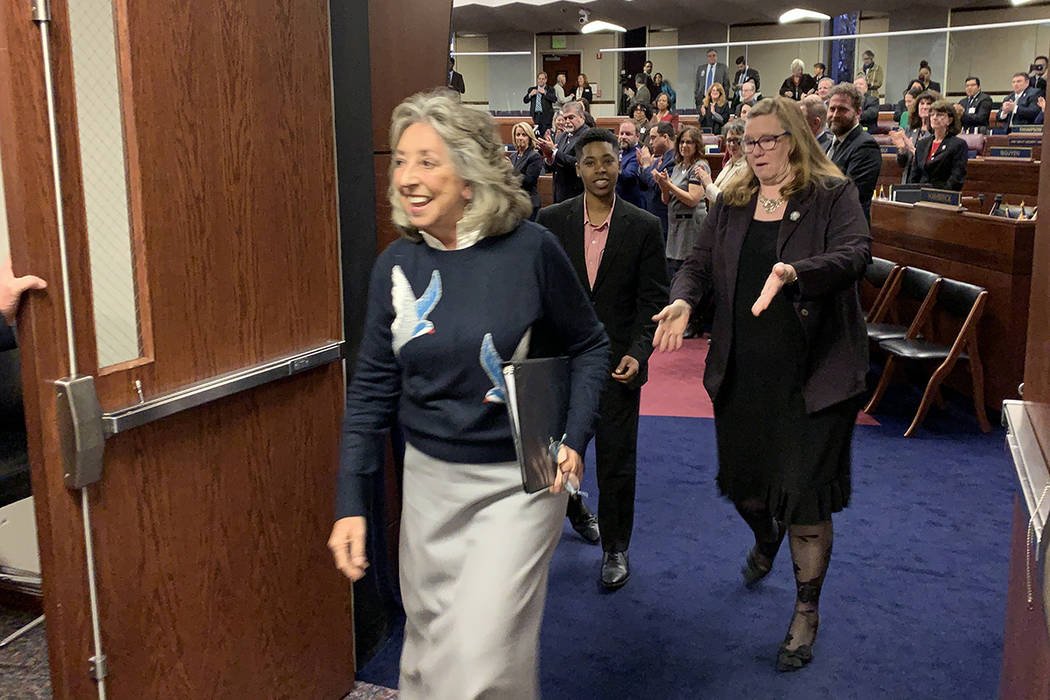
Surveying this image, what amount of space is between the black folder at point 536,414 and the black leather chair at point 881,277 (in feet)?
14.7

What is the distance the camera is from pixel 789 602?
3.27 m

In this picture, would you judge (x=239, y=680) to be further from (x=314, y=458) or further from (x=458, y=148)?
(x=458, y=148)

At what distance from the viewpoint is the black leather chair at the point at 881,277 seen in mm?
6016

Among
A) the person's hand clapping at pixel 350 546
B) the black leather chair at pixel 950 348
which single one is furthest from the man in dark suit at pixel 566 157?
the person's hand clapping at pixel 350 546

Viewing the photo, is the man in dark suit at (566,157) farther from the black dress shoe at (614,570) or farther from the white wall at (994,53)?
the white wall at (994,53)

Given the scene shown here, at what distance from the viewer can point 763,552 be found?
3.38m

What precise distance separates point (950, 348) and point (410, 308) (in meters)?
4.30

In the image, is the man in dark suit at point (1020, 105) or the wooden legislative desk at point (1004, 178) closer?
the wooden legislative desk at point (1004, 178)

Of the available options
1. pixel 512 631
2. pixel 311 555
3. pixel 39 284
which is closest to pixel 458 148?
pixel 39 284

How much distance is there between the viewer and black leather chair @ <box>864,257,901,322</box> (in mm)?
6016

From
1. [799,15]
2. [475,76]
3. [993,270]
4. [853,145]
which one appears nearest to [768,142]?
[853,145]

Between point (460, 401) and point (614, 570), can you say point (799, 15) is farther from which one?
point (460, 401)

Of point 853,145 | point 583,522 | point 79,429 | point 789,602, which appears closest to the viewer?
point 79,429

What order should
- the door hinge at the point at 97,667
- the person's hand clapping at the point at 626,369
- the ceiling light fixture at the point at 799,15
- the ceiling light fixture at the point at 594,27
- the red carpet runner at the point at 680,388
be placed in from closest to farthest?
the door hinge at the point at 97,667
the person's hand clapping at the point at 626,369
the red carpet runner at the point at 680,388
the ceiling light fixture at the point at 799,15
the ceiling light fixture at the point at 594,27
